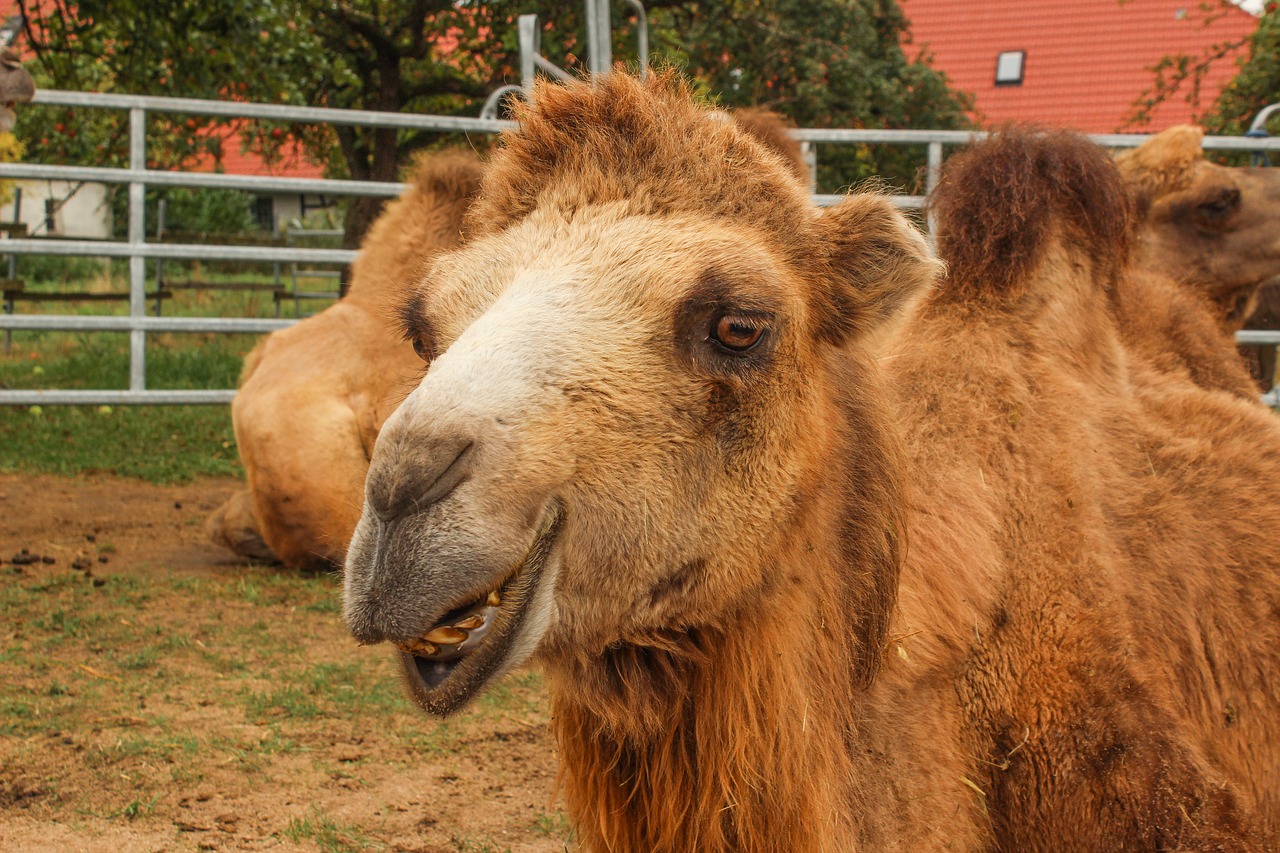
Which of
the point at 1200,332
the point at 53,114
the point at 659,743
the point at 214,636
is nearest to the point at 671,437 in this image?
the point at 659,743

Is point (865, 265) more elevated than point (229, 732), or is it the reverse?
point (865, 265)

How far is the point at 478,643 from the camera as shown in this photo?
2.11 metres

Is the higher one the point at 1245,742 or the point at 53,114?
the point at 53,114

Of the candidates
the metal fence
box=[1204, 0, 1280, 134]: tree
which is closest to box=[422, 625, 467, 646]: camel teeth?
the metal fence

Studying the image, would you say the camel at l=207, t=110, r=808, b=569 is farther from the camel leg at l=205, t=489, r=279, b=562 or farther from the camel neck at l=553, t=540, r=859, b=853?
the camel neck at l=553, t=540, r=859, b=853

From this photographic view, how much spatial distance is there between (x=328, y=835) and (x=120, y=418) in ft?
27.0

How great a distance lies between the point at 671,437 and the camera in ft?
7.62

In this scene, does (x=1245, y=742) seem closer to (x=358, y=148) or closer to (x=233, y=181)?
(x=233, y=181)

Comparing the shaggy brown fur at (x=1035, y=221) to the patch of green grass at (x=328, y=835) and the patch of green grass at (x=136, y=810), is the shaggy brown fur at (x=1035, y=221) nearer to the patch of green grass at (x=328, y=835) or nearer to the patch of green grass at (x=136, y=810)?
the patch of green grass at (x=328, y=835)

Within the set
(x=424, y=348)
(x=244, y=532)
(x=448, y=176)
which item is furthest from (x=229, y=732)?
(x=448, y=176)

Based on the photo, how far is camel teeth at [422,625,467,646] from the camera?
2.08 m

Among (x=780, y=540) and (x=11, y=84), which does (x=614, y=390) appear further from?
(x=11, y=84)

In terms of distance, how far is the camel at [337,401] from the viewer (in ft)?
21.7

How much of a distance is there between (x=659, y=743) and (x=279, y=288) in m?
14.0
